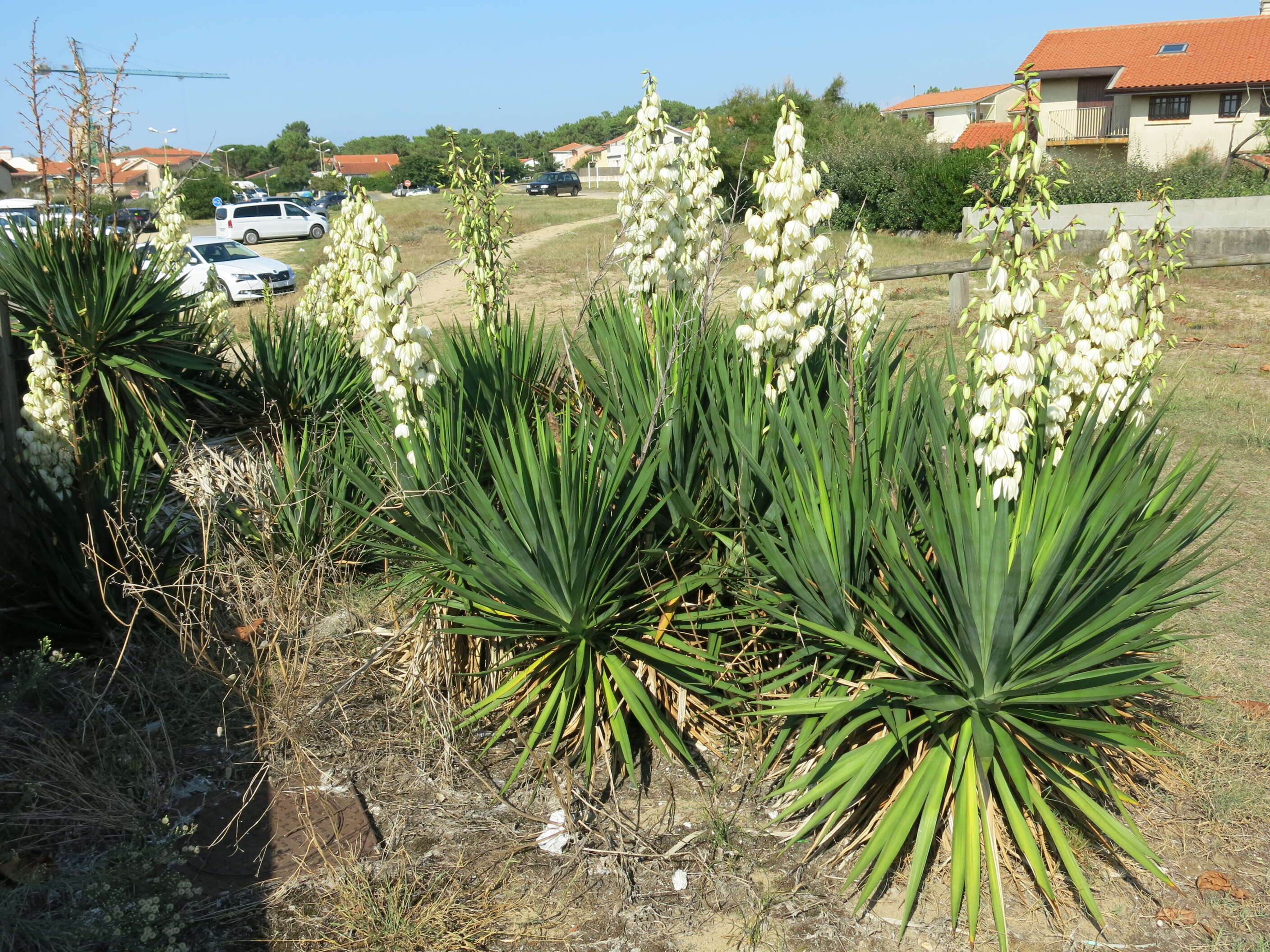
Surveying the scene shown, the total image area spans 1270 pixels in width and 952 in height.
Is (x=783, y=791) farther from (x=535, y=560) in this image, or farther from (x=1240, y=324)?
(x=1240, y=324)

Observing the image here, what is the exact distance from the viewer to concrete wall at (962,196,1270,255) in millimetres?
14461

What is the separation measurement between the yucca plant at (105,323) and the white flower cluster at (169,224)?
101 centimetres

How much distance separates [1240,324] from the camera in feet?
35.8

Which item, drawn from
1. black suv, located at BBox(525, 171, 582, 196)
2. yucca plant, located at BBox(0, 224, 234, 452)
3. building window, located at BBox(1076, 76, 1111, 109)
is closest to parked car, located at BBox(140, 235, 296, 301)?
yucca plant, located at BBox(0, 224, 234, 452)

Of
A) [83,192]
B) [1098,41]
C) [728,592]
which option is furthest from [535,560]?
[1098,41]

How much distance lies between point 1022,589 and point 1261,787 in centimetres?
136

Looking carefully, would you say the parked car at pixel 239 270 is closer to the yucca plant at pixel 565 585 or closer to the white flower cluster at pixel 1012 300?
the yucca plant at pixel 565 585

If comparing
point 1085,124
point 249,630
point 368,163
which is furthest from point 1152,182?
point 368,163

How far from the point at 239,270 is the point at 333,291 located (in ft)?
40.4

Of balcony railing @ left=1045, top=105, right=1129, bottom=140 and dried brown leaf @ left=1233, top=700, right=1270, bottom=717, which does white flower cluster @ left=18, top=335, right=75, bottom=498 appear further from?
balcony railing @ left=1045, top=105, right=1129, bottom=140

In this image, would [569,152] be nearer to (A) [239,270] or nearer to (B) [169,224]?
(A) [239,270]

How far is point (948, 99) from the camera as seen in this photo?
57.1 meters

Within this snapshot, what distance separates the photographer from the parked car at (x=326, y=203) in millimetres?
37375

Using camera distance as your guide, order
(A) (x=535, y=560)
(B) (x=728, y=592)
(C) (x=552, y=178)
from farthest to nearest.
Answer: (C) (x=552, y=178), (B) (x=728, y=592), (A) (x=535, y=560)
